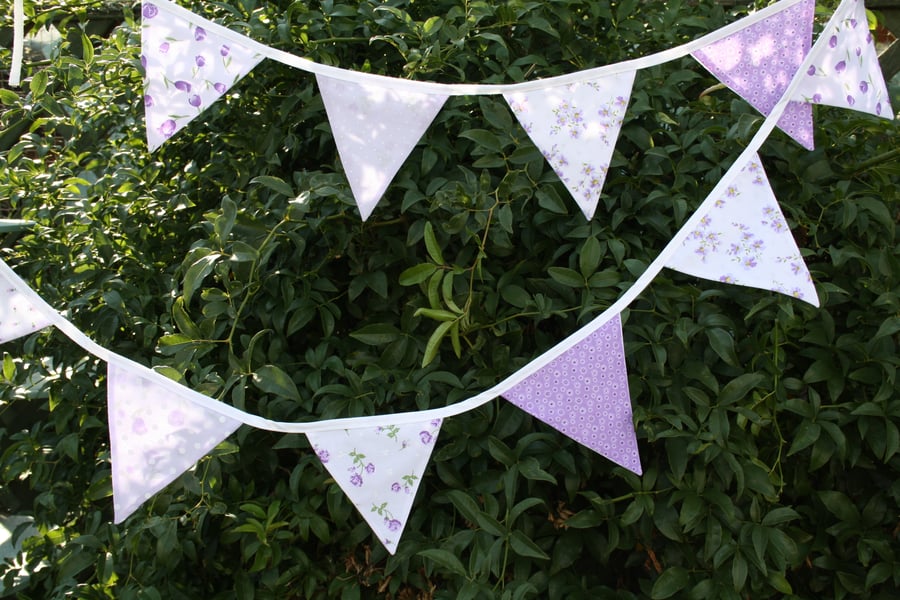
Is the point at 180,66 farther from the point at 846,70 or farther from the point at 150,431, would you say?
the point at 846,70

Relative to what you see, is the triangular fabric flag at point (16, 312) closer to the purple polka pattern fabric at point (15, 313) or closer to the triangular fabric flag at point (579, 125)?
the purple polka pattern fabric at point (15, 313)

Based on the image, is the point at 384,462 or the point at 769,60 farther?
the point at 769,60

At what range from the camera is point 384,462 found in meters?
Answer: 1.13

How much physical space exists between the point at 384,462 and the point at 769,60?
856 mm

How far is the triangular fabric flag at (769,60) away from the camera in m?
1.29

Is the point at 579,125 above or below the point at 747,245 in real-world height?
above

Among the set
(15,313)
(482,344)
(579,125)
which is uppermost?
(579,125)

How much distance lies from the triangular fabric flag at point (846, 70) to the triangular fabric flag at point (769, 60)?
27 mm

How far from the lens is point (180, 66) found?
1.27 m

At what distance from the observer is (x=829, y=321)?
1323 millimetres

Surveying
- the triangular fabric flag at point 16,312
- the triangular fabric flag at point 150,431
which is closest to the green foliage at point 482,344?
the triangular fabric flag at point 150,431

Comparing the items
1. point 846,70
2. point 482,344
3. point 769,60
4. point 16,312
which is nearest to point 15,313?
point 16,312

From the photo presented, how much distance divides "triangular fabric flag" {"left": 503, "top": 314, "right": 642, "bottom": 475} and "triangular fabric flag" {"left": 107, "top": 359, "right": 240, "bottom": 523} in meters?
0.42

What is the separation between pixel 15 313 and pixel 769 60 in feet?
3.91
